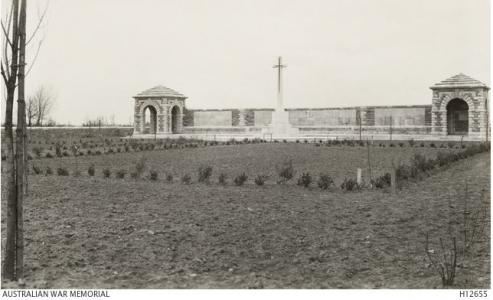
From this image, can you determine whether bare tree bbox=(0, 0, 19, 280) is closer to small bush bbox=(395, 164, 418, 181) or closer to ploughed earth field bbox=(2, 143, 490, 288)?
ploughed earth field bbox=(2, 143, 490, 288)

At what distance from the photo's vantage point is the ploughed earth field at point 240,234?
593cm

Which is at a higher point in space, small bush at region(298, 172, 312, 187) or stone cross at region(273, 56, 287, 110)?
stone cross at region(273, 56, 287, 110)

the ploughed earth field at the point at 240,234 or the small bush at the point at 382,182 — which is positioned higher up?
the small bush at the point at 382,182

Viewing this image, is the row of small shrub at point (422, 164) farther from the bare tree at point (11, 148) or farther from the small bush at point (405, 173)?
the bare tree at point (11, 148)

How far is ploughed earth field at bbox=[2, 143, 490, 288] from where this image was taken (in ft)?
19.5

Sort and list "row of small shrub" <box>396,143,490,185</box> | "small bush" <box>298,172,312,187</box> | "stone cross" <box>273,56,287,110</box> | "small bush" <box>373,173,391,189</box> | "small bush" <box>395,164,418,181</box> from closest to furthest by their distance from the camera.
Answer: "small bush" <box>373,173,391,189</box> < "small bush" <box>298,172,312,187</box> < "small bush" <box>395,164,418,181</box> < "row of small shrub" <box>396,143,490,185</box> < "stone cross" <box>273,56,287,110</box>

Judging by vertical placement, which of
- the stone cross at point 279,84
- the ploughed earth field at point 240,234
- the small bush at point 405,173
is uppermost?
the stone cross at point 279,84

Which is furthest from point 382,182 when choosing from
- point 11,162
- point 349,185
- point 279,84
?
point 279,84

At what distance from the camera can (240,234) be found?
24.7 feet

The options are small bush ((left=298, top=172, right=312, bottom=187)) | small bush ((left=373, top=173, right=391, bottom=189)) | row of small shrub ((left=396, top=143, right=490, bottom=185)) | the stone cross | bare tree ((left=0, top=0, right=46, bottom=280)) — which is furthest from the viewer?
the stone cross

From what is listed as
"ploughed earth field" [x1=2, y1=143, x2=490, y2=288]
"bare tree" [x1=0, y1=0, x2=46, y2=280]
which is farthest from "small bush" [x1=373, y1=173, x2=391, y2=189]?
"bare tree" [x1=0, y1=0, x2=46, y2=280]

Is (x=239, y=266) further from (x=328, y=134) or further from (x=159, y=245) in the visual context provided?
(x=328, y=134)

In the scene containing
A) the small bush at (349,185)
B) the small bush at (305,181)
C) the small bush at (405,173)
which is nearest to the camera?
the small bush at (349,185)

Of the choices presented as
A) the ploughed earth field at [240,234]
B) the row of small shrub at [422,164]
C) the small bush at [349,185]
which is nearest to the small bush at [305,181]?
the ploughed earth field at [240,234]
